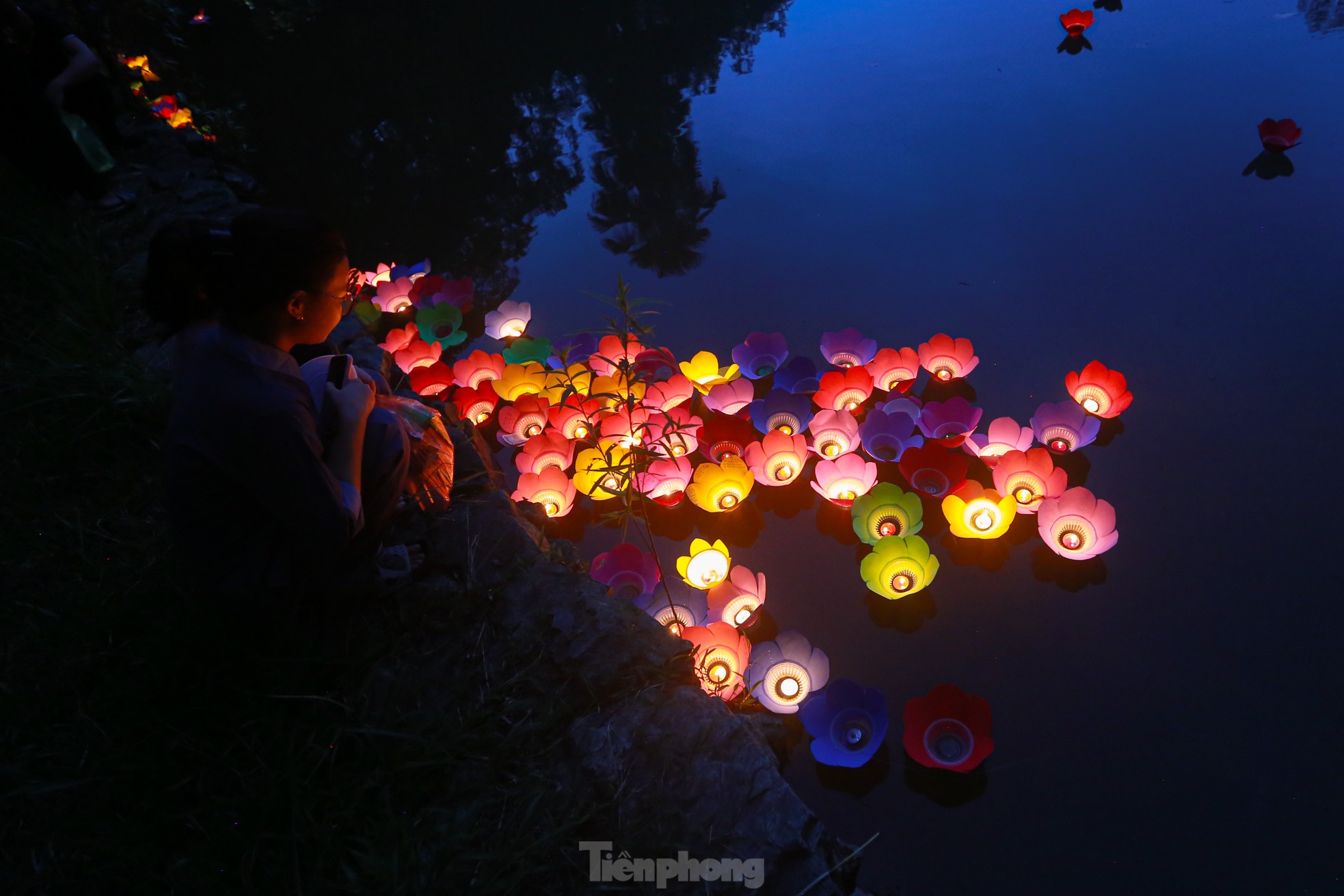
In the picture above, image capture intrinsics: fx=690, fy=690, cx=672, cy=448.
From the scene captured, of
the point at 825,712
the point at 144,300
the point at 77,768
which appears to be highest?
the point at 144,300

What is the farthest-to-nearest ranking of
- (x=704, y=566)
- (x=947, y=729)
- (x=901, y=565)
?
(x=704, y=566) → (x=901, y=565) → (x=947, y=729)

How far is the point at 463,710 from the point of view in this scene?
4.92 ft

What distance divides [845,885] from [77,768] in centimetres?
155

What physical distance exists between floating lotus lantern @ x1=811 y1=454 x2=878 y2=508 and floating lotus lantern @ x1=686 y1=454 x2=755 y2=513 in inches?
9.0

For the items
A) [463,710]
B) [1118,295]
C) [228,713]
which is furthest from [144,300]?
[1118,295]

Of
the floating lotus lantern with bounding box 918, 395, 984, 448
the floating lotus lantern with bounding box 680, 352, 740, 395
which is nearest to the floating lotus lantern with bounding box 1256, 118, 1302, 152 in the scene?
the floating lotus lantern with bounding box 918, 395, 984, 448

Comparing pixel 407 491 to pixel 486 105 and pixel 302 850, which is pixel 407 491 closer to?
pixel 302 850

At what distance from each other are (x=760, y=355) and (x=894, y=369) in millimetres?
501

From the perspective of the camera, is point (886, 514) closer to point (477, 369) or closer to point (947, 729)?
point (947, 729)

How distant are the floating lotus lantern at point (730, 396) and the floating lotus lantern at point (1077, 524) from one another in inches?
38.8

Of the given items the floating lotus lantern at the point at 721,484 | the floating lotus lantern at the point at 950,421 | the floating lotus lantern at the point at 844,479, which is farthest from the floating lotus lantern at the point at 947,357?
the floating lotus lantern at the point at 721,484

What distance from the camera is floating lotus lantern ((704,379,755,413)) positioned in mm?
2416

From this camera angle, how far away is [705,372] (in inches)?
99.5

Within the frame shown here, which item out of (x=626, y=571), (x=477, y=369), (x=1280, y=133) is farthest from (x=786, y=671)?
(x=1280, y=133)
